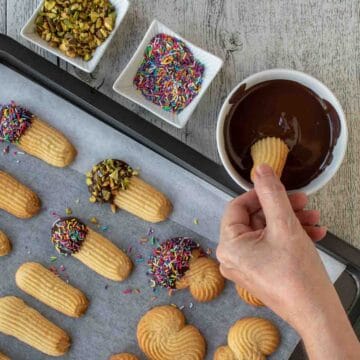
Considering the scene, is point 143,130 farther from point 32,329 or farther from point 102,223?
point 32,329

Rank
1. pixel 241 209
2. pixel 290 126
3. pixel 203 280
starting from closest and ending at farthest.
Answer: pixel 241 209, pixel 290 126, pixel 203 280

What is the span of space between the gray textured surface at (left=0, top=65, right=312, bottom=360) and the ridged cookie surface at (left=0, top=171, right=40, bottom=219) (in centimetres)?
2

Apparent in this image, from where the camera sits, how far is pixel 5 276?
1.20 metres

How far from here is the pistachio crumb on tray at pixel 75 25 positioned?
1121 mm

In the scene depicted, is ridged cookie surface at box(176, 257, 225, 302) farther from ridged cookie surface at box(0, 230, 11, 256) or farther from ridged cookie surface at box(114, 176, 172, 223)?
ridged cookie surface at box(0, 230, 11, 256)

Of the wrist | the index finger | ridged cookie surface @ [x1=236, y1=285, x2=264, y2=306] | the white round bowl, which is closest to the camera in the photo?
the wrist

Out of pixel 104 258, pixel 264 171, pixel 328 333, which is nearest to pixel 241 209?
pixel 264 171

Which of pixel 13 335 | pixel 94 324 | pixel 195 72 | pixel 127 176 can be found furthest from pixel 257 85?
pixel 13 335

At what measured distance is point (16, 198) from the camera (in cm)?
116

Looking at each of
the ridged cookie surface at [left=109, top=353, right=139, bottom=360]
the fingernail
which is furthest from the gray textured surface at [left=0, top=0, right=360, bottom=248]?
the ridged cookie surface at [left=109, top=353, right=139, bottom=360]

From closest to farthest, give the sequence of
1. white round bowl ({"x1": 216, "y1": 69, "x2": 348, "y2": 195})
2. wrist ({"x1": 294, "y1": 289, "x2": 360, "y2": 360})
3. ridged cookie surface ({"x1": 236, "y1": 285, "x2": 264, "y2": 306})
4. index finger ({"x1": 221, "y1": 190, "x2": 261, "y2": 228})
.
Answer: wrist ({"x1": 294, "y1": 289, "x2": 360, "y2": 360}), index finger ({"x1": 221, "y1": 190, "x2": 261, "y2": 228}), white round bowl ({"x1": 216, "y1": 69, "x2": 348, "y2": 195}), ridged cookie surface ({"x1": 236, "y1": 285, "x2": 264, "y2": 306})

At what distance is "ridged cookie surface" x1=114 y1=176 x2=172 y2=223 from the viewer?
3.76ft

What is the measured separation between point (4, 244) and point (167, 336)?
358 mm

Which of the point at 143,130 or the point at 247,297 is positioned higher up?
the point at 143,130
